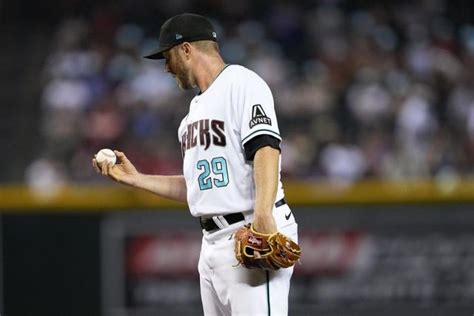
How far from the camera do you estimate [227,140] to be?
11.2 ft

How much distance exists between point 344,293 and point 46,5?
282 inches

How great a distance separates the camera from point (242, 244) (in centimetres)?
328

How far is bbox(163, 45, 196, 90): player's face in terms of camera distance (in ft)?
11.5

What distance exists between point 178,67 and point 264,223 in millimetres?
685

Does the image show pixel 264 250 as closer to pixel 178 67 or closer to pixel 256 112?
pixel 256 112

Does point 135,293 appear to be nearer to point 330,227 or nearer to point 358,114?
point 330,227

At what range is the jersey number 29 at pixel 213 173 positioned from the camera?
3.41 meters

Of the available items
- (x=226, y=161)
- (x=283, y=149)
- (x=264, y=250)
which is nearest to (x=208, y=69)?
(x=226, y=161)

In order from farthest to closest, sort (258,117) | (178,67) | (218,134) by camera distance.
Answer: (178,67), (218,134), (258,117)

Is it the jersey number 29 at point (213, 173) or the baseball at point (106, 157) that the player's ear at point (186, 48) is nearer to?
the jersey number 29 at point (213, 173)

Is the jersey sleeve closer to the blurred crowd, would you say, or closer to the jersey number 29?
the jersey number 29

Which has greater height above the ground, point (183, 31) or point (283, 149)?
point (283, 149)

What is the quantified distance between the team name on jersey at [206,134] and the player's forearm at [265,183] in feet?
0.76

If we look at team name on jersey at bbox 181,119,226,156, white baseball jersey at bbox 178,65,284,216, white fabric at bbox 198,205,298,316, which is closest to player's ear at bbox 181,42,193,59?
white baseball jersey at bbox 178,65,284,216
